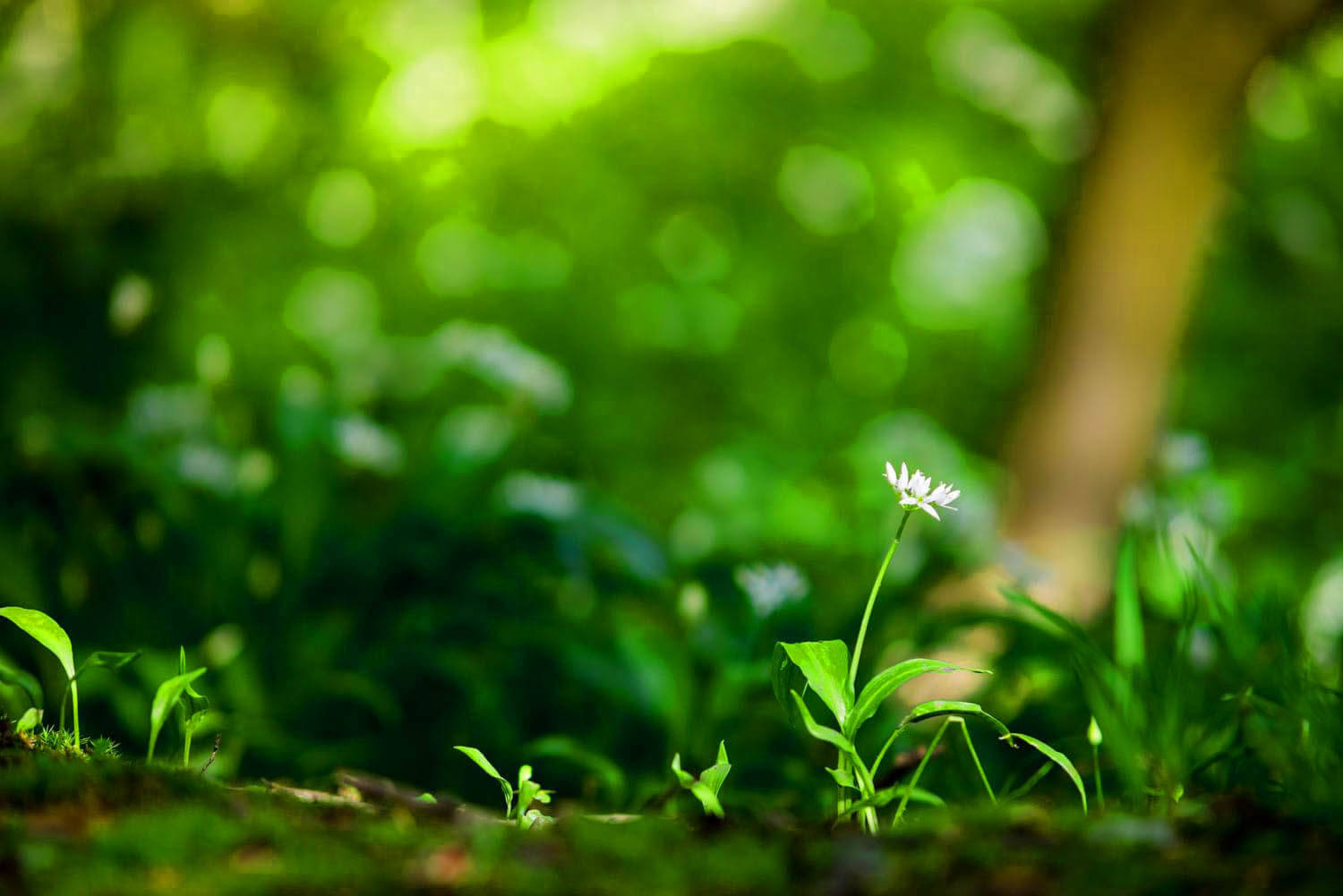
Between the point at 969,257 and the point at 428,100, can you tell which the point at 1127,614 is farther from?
the point at 428,100

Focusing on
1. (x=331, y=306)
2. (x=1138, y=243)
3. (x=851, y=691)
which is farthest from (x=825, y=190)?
(x=851, y=691)

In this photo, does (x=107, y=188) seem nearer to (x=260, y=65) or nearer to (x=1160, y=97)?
(x=260, y=65)

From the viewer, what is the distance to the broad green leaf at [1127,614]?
127cm

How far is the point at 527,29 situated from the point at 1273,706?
13.5ft

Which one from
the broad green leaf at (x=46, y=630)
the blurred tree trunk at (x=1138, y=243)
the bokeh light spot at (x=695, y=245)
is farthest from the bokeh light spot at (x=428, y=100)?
the broad green leaf at (x=46, y=630)

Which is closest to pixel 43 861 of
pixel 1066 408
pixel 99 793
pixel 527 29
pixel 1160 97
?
pixel 99 793

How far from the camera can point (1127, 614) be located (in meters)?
1.28

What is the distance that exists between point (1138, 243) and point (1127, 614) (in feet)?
7.49

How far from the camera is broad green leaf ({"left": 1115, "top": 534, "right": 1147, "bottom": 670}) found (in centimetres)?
127

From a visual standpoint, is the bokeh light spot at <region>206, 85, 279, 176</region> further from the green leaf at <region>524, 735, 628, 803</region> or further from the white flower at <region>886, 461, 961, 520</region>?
the white flower at <region>886, 461, 961, 520</region>

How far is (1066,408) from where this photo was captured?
10.3 feet

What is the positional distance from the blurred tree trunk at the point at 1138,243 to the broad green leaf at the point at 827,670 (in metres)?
2.23

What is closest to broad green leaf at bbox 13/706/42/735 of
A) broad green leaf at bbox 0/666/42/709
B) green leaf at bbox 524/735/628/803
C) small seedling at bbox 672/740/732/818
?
broad green leaf at bbox 0/666/42/709

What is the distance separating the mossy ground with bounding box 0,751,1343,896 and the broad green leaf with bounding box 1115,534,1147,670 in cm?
42
